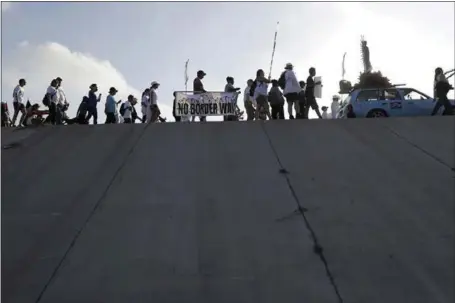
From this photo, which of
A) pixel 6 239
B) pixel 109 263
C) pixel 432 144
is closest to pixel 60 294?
pixel 109 263

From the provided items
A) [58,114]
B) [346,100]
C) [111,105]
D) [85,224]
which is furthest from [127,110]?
[85,224]

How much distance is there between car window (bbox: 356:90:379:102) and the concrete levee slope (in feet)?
14.5

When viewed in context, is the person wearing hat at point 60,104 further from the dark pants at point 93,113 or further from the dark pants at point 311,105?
the dark pants at point 311,105

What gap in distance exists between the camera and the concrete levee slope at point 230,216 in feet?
23.9

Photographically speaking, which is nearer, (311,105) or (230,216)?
(230,216)

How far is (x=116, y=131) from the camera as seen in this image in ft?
43.6

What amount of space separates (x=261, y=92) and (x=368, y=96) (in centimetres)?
344

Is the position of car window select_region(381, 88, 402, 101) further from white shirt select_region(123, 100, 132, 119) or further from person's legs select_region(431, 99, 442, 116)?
white shirt select_region(123, 100, 132, 119)

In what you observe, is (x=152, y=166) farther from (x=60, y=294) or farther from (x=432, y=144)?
(x=432, y=144)

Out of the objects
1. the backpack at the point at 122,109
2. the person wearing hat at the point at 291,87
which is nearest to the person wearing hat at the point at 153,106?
the backpack at the point at 122,109

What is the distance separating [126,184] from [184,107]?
7186mm

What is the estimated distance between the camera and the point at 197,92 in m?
16.8

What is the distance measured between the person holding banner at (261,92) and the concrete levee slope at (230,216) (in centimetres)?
291

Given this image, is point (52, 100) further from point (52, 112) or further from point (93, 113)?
point (93, 113)
